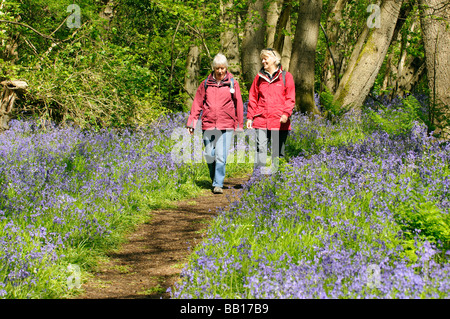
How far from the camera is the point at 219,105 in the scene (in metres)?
8.45

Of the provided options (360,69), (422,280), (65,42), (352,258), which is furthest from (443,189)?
(65,42)

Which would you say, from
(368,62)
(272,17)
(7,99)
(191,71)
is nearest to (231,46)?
(191,71)

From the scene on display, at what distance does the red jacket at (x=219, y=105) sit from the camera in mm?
8430

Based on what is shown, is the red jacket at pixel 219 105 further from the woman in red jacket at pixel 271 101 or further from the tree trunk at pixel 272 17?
the tree trunk at pixel 272 17

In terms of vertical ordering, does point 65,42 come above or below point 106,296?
above

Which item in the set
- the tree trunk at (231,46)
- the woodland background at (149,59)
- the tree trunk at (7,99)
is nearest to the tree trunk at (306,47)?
the woodland background at (149,59)

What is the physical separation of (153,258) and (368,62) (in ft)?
27.9

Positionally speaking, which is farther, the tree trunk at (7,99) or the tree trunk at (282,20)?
the tree trunk at (282,20)

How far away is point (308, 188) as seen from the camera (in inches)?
243

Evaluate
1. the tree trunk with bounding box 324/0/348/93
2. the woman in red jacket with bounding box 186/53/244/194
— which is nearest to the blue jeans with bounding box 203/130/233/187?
the woman in red jacket with bounding box 186/53/244/194

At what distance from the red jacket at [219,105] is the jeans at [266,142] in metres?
0.68

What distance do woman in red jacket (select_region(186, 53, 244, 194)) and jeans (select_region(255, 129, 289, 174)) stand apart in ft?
2.27

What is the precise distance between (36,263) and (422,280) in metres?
3.26

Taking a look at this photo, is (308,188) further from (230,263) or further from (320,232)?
(230,263)
